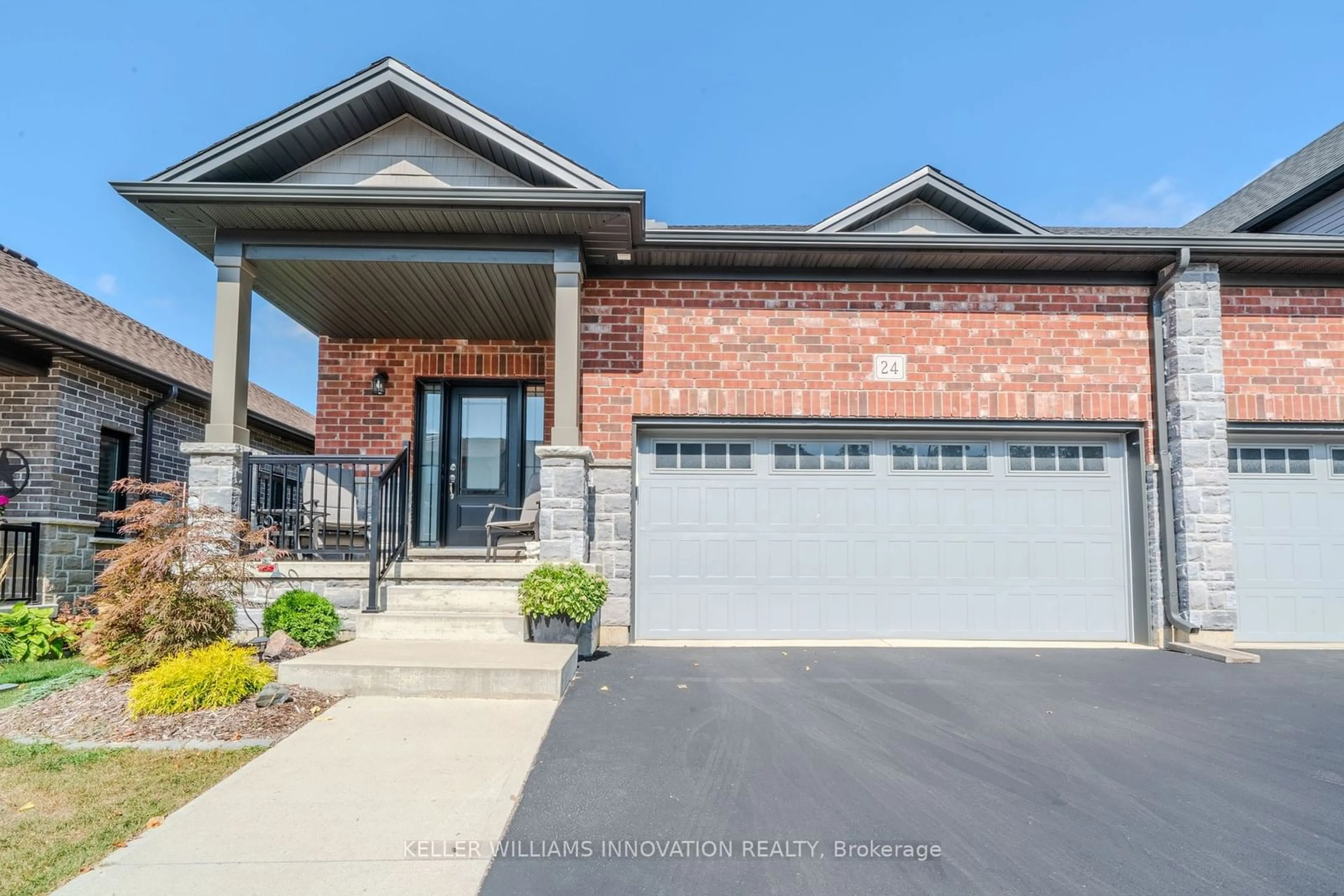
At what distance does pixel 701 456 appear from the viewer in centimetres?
766

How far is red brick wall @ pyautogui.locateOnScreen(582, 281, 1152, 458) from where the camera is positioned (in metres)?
7.52

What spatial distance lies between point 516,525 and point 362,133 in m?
3.80

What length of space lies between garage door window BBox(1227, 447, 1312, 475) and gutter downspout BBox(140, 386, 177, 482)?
1246cm

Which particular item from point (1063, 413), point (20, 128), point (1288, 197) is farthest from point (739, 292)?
point (20, 128)

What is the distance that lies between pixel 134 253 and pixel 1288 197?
23476 millimetres

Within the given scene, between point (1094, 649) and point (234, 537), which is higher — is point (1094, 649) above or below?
below

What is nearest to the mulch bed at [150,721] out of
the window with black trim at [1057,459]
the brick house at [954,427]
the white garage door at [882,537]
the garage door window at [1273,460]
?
the brick house at [954,427]

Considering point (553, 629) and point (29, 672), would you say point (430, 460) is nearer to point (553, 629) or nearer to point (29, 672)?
point (553, 629)

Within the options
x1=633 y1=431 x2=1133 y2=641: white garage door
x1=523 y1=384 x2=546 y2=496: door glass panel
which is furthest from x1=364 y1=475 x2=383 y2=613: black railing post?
x1=523 y1=384 x2=546 y2=496: door glass panel

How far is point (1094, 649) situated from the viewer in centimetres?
728

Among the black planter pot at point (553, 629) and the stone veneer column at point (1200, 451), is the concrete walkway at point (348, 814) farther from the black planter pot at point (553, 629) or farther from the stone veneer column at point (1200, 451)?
the stone veneer column at point (1200, 451)

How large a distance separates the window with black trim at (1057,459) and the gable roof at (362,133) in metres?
4.78

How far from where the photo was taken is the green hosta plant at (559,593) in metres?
5.85

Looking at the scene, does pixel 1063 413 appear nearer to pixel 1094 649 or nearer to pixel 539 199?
pixel 1094 649
